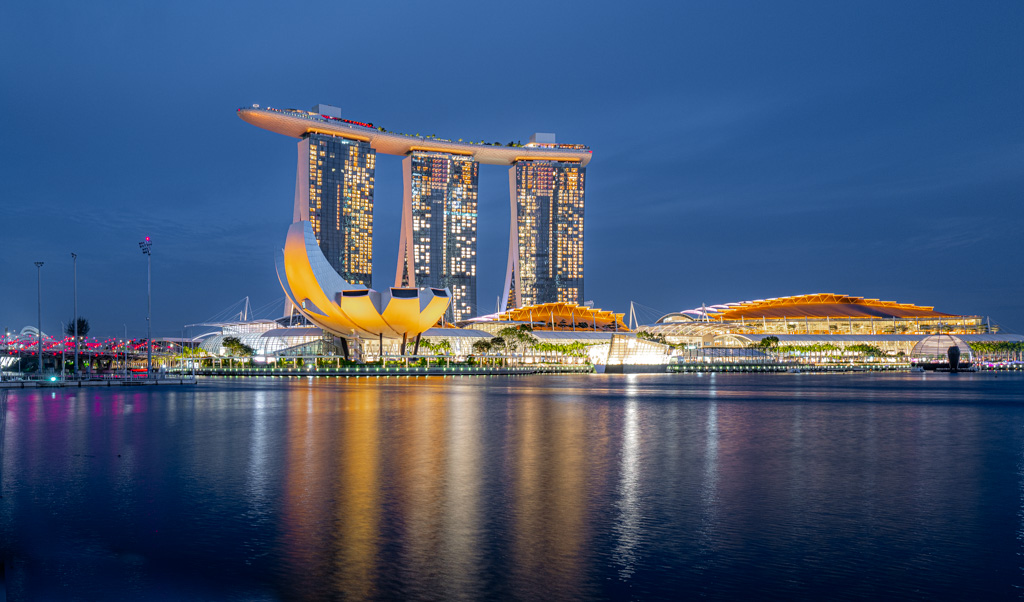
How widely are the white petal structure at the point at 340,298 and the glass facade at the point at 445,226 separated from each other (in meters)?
74.5

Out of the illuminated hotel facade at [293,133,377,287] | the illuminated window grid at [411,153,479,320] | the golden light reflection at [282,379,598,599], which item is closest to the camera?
the golden light reflection at [282,379,598,599]

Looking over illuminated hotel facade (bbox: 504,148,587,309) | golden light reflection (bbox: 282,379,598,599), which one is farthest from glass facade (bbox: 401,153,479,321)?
golden light reflection (bbox: 282,379,598,599)

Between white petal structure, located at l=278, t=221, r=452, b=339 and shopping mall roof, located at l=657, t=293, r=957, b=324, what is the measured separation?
65067 millimetres

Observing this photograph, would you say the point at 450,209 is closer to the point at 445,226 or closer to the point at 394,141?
the point at 445,226

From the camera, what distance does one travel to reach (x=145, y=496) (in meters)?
12.3

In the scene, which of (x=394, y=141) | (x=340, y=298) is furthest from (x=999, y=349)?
(x=394, y=141)

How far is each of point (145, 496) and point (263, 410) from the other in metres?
19.5

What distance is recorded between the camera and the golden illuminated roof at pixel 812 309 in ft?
438

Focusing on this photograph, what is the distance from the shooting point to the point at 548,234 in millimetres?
170375

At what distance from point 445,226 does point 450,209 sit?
361cm

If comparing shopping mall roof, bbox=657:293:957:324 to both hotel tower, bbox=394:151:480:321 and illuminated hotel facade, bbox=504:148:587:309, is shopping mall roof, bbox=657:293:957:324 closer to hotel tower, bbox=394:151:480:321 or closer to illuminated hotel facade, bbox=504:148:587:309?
illuminated hotel facade, bbox=504:148:587:309

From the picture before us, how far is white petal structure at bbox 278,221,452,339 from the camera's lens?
83.6 meters

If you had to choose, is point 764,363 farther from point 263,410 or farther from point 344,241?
point 263,410

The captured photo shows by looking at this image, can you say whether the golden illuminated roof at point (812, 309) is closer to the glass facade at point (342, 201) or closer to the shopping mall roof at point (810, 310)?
the shopping mall roof at point (810, 310)
